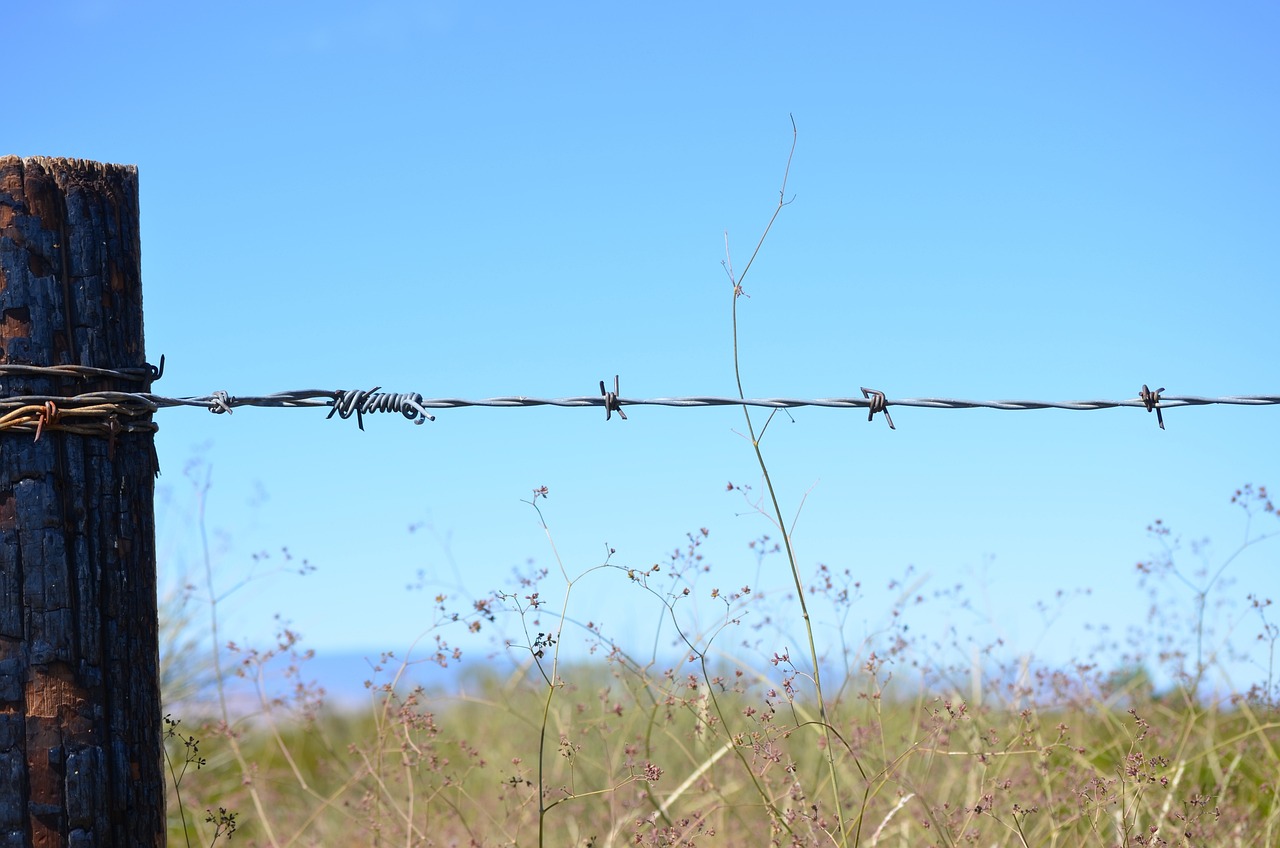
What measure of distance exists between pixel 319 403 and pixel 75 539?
54 cm

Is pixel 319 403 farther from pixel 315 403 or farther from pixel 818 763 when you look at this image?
pixel 818 763

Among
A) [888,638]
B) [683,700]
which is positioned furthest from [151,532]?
[888,638]

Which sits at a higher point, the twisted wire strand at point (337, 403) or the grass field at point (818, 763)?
the twisted wire strand at point (337, 403)

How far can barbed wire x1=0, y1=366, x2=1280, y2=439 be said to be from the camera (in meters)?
2.15

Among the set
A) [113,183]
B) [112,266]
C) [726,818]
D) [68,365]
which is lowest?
[726,818]

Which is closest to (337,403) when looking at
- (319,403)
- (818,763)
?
(319,403)

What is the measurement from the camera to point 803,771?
548cm

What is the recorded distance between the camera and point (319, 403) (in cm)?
242

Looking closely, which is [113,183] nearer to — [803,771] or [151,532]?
[151,532]

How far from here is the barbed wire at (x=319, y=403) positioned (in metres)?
2.15

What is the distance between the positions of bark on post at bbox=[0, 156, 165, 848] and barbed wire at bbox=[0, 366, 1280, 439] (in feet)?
0.04

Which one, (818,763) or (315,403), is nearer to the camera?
(315,403)

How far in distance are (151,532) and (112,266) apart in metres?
0.54

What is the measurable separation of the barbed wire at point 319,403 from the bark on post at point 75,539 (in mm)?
13
